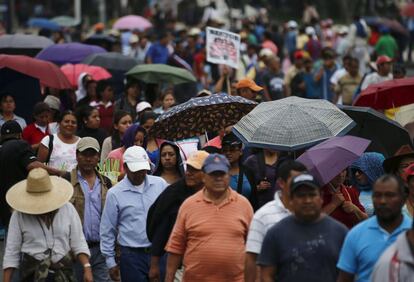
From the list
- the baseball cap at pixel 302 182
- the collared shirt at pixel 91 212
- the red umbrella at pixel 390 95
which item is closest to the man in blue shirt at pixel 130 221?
the collared shirt at pixel 91 212

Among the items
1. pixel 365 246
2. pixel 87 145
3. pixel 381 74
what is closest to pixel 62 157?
pixel 87 145

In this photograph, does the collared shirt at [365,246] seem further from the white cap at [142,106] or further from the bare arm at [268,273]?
the white cap at [142,106]

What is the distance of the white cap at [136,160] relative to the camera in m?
11.4

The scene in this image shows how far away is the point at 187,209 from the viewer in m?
9.77

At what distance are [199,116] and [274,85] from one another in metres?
9.50

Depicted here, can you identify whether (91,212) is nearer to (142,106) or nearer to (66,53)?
(142,106)

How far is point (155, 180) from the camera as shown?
11.6 metres

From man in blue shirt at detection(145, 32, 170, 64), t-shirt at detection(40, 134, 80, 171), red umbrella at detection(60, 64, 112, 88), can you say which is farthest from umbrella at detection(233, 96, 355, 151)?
man in blue shirt at detection(145, 32, 170, 64)

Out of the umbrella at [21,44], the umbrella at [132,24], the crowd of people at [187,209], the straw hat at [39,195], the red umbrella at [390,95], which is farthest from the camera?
the umbrella at [132,24]

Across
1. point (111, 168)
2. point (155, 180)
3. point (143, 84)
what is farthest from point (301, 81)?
point (155, 180)

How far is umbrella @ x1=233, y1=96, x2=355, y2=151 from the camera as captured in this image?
38.3ft

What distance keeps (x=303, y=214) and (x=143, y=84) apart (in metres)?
12.3

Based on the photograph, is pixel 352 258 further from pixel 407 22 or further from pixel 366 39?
pixel 407 22

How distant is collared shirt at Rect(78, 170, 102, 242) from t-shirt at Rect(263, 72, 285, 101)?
1131 centimetres
